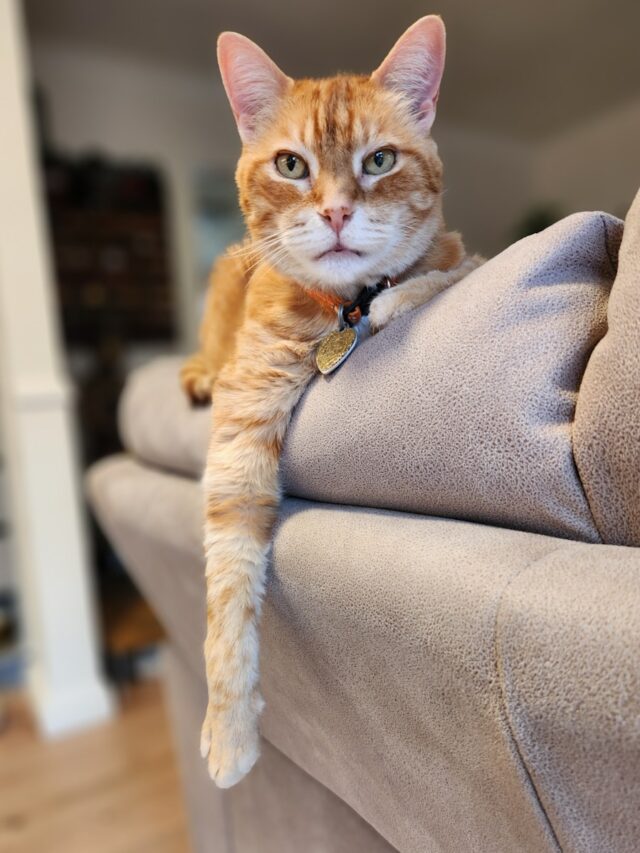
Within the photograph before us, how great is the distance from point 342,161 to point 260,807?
872 millimetres

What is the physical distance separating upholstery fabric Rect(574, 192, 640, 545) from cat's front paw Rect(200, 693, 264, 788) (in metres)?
0.41

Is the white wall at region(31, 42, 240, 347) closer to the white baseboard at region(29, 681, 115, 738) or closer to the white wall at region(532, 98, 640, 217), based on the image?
the white wall at region(532, 98, 640, 217)

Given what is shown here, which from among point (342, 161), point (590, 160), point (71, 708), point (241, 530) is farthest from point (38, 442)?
point (590, 160)

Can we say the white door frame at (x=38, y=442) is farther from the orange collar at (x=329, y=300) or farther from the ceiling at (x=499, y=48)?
the orange collar at (x=329, y=300)

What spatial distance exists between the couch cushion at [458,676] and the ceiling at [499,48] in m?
0.48

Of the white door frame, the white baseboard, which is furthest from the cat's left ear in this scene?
the white baseboard

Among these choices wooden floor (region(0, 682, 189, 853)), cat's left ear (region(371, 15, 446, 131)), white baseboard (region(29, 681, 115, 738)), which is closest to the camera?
cat's left ear (region(371, 15, 446, 131))

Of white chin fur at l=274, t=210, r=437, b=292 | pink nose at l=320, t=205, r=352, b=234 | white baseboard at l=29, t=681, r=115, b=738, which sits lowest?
white baseboard at l=29, t=681, r=115, b=738

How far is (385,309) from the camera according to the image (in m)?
0.67

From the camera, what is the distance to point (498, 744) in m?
0.41

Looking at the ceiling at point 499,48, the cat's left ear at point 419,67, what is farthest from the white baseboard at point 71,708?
the cat's left ear at point 419,67

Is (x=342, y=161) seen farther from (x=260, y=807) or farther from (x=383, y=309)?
(x=260, y=807)

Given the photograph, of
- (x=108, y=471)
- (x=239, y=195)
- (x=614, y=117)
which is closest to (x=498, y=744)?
(x=239, y=195)

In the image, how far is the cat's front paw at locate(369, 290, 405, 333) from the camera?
665mm
